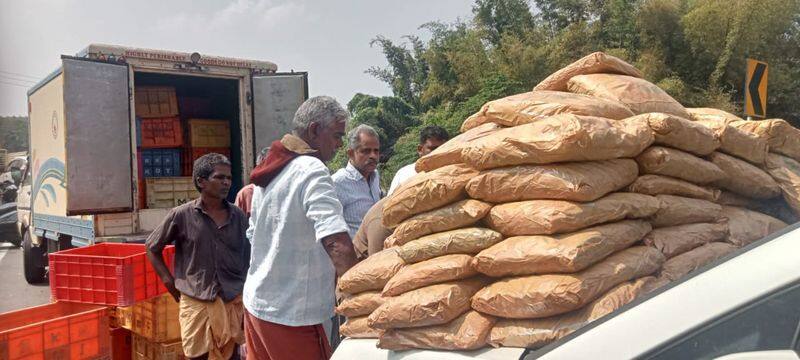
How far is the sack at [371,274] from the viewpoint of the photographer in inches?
84.8

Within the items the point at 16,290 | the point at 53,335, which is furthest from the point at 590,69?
the point at 16,290

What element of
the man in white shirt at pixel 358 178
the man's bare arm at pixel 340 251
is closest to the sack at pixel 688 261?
the man's bare arm at pixel 340 251

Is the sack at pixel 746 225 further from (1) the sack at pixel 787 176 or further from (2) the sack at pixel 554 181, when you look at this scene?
(2) the sack at pixel 554 181

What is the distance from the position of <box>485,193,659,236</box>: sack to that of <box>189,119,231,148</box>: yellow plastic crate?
7707 mm

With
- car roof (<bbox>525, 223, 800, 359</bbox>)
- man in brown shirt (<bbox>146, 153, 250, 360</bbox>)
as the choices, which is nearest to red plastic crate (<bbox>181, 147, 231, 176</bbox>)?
man in brown shirt (<bbox>146, 153, 250, 360</bbox>)

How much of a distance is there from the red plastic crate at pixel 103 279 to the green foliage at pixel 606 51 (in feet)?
53.2

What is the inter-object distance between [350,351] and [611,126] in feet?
3.97

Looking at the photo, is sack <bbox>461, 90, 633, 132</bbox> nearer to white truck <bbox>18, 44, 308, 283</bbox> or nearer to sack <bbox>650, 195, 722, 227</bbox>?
sack <bbox>650, 195, 722, 227</bbox>

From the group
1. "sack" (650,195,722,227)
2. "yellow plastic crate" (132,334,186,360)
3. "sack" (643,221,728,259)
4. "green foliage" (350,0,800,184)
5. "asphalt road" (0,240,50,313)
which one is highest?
"green foliage" (350,0,800,184)

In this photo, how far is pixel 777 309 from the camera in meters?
1.12

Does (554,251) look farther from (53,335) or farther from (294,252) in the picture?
(53,335)

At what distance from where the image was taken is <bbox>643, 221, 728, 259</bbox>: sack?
6.42ft

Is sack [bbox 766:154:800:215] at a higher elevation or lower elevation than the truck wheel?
higher

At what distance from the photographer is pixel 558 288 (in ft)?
5.35
